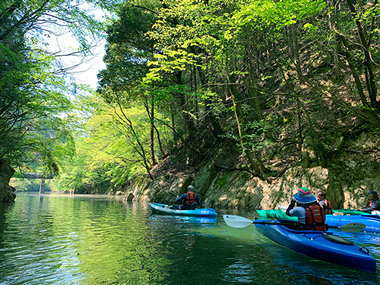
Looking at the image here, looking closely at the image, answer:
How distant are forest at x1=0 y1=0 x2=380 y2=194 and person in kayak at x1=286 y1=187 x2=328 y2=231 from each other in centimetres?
365

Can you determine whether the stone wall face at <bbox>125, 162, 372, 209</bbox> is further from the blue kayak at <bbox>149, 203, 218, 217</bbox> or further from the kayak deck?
the blue kayak at <bbox>149, 203, 218, 217</bbox>

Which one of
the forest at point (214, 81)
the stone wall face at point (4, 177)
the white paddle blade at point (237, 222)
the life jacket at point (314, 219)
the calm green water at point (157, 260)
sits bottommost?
the calm green water at point (157, 260)

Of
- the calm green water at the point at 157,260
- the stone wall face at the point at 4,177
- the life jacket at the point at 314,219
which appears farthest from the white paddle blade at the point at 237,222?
the stone wall face at the point at 4,177

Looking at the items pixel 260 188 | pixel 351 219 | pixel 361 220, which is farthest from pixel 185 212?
pixel 361 220

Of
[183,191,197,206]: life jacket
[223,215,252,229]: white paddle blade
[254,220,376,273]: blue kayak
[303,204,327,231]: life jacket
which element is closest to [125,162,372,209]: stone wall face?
[183,191,197,206]: life jacket

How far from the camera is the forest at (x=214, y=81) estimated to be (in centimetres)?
854

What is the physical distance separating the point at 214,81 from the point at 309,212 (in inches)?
350

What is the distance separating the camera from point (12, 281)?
3.31m

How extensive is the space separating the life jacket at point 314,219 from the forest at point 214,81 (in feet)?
12.3

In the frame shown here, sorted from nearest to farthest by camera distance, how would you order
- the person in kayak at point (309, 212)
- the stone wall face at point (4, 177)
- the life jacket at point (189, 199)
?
the person in kayak at point (309, 212) → the life jacket at point (189, 199) → the stone wall face at point (4, 177)

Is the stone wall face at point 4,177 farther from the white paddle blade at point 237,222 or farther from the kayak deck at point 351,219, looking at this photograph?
the kayak deck at point 351,219

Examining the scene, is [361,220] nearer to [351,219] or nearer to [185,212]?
[351,219]

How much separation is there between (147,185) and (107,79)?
28.6 ft

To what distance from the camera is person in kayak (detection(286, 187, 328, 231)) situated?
5040mm
